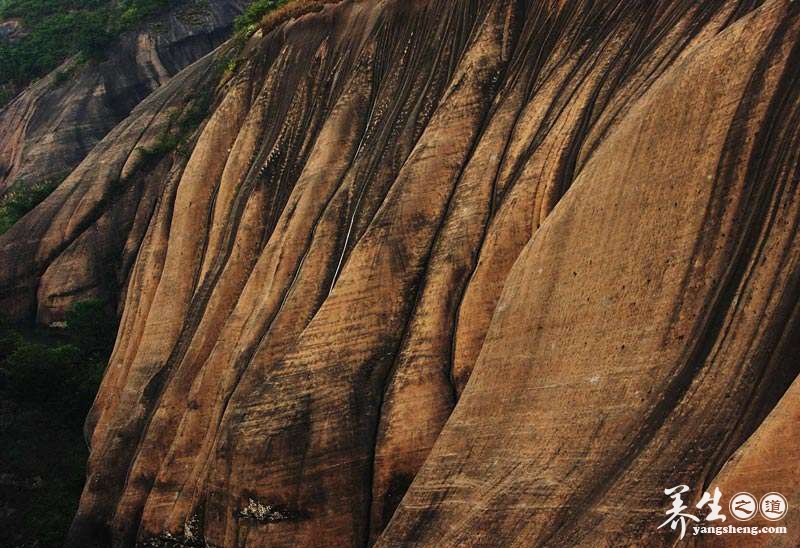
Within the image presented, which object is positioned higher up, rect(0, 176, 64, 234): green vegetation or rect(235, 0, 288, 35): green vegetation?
rect(235, 0, 288, 35): green vegetation

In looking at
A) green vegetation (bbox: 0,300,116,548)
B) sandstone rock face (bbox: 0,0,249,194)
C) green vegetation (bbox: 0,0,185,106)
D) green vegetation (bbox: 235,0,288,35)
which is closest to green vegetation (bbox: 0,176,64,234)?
sandstone rock face (bbox: 0,0,249,194)

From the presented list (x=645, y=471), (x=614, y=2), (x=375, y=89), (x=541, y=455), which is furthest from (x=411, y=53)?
(x=645, y=471)

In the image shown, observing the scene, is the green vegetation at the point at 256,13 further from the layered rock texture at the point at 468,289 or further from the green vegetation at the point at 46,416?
the green vegetation at the point at 46,416

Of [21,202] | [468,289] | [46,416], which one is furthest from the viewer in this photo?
[21,202]

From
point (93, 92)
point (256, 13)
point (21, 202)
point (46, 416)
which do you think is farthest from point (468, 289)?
point (93, 92)

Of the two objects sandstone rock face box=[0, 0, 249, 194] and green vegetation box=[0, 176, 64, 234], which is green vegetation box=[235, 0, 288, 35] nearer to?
A: green vegetation box=[0, 176, 64, 234]

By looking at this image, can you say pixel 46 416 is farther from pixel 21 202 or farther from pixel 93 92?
pixel 93 92
